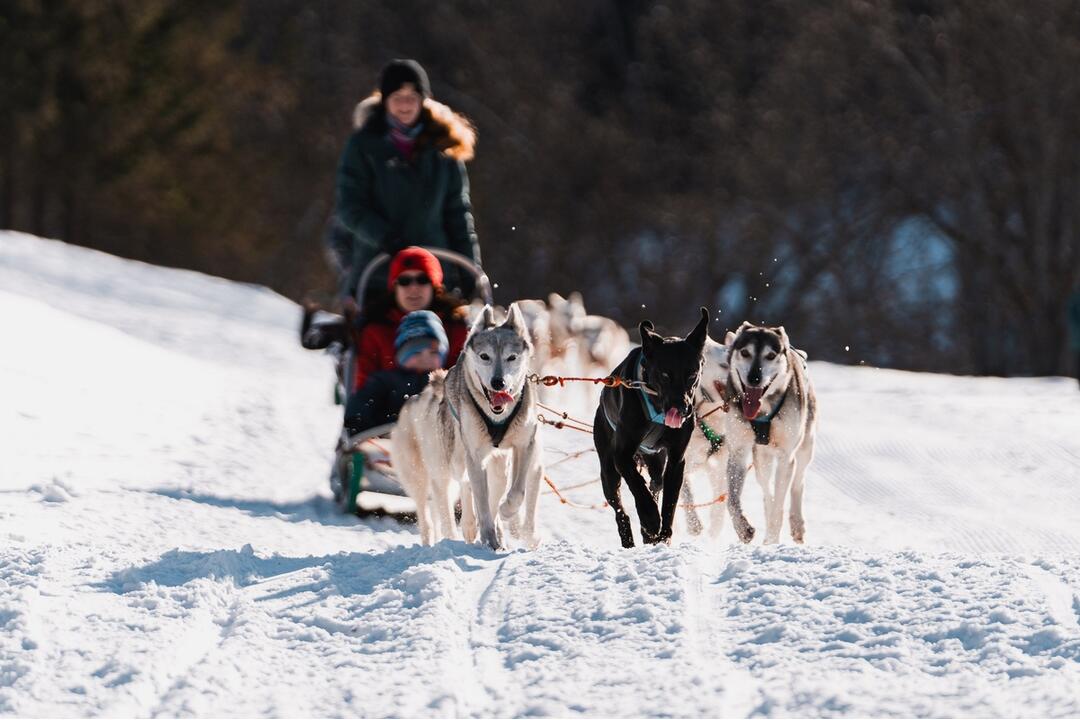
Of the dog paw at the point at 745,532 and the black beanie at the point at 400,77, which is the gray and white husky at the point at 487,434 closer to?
the dog paw at the point at 745,532

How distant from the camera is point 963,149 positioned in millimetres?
21438

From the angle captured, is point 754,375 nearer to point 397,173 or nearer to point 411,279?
point 411,279

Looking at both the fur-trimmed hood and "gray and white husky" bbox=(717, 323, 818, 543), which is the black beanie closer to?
the fur-trimmed hood

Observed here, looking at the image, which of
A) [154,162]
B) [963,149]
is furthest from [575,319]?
[154,162]

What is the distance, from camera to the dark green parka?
23.0 feet

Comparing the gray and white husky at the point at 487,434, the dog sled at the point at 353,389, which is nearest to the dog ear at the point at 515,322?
the gray and white husky at the point at 487,434

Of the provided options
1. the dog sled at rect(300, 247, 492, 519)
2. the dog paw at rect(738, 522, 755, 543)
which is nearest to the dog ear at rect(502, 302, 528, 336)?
the dog paw at rect(738, 522, 755, 543)

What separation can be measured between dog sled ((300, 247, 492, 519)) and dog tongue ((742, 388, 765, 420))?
4.57ft

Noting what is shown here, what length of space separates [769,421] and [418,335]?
59.4 inches

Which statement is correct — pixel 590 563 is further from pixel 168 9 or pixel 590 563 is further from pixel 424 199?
pixel 168 9

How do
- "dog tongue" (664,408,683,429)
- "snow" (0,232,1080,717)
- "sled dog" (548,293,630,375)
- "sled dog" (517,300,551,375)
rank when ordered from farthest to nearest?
"sled dog" (548,293,630,375)
"sled dog" (517,300,551,375)
"dog tongue" (664,408,683,429)
"snow" (0,232,1080,717)

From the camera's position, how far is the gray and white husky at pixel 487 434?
4.99 meters

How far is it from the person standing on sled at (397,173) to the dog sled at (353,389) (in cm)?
13

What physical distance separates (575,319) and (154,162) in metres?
18.8
